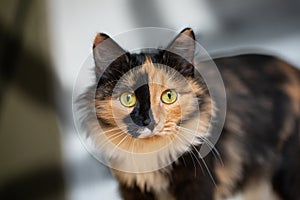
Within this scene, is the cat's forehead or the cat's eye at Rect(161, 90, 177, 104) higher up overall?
the cat's forehead

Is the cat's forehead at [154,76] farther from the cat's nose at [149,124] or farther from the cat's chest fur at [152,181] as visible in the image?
the cat's chest fur at [152,181]

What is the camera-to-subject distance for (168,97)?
2.71 feet

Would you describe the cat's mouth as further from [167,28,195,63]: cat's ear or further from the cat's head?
[167,28,195,63]: cat's ear

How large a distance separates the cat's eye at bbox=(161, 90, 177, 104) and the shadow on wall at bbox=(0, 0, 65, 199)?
0.27 meters

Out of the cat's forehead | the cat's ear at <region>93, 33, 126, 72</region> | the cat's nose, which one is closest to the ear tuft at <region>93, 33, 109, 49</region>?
the cat's ear at <region>93, 33, 126, 72</region>

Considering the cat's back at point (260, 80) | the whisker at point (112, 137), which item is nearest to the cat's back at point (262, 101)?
the cat's back at point (260, 80)

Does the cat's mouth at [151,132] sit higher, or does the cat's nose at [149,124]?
the cat's nose at [149,124]

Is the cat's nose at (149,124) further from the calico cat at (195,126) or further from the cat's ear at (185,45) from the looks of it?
the cat's ear at (185,45)

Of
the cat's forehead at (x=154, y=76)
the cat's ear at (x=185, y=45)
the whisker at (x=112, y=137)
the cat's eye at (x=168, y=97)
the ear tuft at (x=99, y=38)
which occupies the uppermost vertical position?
the ear tuft at (x=99, y=38)

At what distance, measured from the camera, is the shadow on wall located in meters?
0.94

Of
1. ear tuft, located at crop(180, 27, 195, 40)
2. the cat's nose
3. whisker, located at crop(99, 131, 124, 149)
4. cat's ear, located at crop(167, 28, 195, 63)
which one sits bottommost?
whisker, located at crop(99, 131, 124, 149)

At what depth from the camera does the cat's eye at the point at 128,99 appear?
832mm

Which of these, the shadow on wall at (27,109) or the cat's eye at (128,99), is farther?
the shadow on wall at (27,109)

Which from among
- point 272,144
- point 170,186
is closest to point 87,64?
point 170,186
